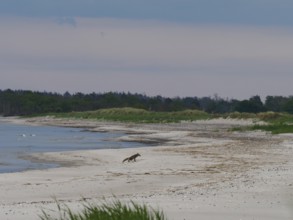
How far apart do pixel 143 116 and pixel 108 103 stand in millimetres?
52588

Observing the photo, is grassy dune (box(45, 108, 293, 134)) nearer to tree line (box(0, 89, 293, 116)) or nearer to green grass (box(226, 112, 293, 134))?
green grass (box(226, 112, 293, 134))

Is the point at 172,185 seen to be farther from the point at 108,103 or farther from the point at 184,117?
the point at 108,103

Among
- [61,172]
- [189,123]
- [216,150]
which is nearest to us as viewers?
[61,172]

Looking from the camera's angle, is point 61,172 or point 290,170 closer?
point 290,170

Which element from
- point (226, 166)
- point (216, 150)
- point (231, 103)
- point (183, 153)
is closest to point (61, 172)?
point (226, 166)

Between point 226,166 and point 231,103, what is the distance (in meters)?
116

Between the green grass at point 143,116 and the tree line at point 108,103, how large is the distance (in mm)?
10734

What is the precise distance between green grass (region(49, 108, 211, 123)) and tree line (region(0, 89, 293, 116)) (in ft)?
35.2

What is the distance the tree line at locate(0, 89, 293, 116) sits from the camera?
125188mm

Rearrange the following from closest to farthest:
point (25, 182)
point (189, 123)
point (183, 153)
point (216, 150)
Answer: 1. point (25, 182)
2. point (183, 153)
3. point (216, 150)
4. point (189, 123)

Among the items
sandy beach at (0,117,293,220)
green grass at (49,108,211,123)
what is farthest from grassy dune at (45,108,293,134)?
sandy beach at (0,117,293,220)

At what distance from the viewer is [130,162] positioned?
1115 inches

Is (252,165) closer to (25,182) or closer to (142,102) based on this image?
(25,182)

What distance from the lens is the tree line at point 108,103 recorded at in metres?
125
